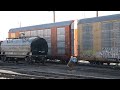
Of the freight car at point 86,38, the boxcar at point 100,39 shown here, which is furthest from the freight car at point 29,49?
the boxcar at point 100,39

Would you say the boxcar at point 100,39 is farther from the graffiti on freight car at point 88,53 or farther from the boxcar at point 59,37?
the boxcar at point 59,37

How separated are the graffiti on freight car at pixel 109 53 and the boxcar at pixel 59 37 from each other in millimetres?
4234

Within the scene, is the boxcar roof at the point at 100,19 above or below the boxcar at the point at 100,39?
above

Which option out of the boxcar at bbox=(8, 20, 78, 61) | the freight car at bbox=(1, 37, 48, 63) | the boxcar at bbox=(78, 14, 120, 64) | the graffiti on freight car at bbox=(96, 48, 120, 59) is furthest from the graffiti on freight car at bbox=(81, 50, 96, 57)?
the freight car at bbox=(1, 37, 48, 63)

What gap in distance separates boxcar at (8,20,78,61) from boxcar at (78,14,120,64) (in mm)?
1699

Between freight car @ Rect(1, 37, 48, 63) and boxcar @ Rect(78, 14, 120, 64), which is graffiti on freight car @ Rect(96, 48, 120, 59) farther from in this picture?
freight car @ Rect(1, 37, 48, 63)

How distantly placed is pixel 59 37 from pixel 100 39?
5833 millimetres

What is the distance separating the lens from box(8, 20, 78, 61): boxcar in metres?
22.9

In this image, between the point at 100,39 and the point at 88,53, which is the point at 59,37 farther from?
the point at 100,39

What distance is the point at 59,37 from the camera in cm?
2395

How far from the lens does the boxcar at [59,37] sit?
22.9 metres
